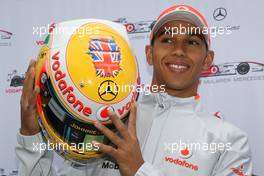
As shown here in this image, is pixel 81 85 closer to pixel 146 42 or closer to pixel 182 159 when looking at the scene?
pixel 182 159

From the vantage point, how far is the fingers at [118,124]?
2.93 ft

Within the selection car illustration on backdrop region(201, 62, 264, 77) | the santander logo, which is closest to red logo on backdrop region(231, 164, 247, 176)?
the santander logo

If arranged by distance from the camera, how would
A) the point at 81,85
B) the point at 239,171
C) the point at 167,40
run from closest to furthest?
the point at 81,85 < the point at 239,171 < the point at 167,40

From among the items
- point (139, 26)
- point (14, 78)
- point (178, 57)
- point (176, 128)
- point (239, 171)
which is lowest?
point (239, 171)

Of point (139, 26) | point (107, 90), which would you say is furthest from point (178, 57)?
point (139, 26)

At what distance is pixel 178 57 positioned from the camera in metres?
1.14

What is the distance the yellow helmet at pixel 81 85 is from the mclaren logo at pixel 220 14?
728 mm

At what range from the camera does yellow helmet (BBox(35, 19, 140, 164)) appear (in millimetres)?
896

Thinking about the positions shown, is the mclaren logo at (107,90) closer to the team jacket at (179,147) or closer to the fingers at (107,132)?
the fingers at (107,132)

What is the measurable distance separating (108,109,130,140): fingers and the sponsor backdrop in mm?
720

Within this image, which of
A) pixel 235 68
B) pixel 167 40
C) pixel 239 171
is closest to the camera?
pixel 239 171

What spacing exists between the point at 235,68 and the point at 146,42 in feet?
1.33

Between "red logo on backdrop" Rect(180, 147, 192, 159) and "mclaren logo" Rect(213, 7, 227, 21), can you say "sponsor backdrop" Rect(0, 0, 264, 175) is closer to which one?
"mclaren logo" Rect(213, 7, 227, 21)

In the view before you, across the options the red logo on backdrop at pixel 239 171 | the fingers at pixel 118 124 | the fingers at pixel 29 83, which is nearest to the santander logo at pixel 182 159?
the red logo on backdrop at pixel 239 171
